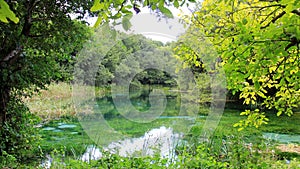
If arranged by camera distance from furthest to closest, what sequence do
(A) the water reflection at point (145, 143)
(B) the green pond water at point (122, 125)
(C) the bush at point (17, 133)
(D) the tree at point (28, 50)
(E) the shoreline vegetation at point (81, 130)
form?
(B) the green pond water at point (122, 125) < (E) the shoreline vegetation at point (81, 130) < (A) the water reflection at point (145, 143) < (C) the bush at point (17, 133) < (D) the tree at point (28, 50)

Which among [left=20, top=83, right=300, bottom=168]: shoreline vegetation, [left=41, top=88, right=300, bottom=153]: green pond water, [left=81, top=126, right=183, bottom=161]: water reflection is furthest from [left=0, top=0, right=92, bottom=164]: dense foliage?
[left=41, top=88, right=300, bottom=153]: green pond water

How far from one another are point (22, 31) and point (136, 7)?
1749 mm

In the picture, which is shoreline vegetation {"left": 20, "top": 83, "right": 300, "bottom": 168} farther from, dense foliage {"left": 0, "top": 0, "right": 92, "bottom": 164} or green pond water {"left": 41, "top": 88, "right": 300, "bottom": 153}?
dense foliage {"left": 0, "top": 0, "right": 92, "bottom": 164}

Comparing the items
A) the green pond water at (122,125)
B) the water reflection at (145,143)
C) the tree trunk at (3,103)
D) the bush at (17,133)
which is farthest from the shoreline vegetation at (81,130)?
the tree trunk at (3,103)

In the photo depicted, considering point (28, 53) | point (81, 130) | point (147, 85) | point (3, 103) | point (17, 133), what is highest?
point (28, 53)

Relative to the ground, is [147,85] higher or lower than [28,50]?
lower

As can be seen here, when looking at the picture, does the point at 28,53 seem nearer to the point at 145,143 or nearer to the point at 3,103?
the point at 3,103

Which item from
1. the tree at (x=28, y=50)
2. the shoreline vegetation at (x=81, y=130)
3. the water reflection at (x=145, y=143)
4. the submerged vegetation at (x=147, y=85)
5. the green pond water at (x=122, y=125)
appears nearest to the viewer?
the submerged vegetation at (x=147, y=85)

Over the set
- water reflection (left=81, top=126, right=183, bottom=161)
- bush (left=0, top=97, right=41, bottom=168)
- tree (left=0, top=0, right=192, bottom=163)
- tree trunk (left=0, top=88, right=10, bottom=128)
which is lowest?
water reflection (left=81, top=126, right=183, bottom=161)

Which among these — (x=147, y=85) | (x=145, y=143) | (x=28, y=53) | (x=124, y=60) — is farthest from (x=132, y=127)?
(x=28, y=53)

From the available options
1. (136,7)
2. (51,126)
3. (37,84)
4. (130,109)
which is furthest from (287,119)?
(136,7)

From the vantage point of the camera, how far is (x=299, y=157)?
4.39 meters

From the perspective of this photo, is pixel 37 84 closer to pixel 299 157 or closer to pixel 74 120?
pixel 299 157

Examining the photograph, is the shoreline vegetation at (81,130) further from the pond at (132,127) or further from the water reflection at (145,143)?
the water reflection at (145,143)
